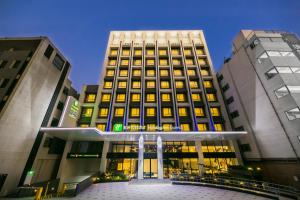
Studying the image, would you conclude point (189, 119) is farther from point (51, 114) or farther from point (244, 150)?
point (51, 114)

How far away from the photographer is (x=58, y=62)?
26750mm

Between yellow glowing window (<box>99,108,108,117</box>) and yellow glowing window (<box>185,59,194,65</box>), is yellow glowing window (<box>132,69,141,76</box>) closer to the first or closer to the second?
yellow glowing window (<box>99,108,108,117</box>)

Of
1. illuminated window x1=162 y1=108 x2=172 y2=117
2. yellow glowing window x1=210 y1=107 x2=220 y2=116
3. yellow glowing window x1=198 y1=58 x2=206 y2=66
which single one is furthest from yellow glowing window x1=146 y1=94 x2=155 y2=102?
yellow glowing window x1=198 y1=58 x2=206 y2=66

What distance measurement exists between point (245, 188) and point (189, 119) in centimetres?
1398

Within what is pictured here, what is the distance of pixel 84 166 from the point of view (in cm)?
2886

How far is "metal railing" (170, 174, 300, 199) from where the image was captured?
12.6 metres

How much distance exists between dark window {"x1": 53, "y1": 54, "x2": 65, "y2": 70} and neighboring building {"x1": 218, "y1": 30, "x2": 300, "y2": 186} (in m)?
35.0

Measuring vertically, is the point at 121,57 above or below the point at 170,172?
above

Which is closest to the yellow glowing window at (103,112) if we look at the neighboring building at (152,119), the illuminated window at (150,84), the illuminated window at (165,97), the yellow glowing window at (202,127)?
the neighboring building at (152,119)

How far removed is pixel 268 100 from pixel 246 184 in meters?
12.4

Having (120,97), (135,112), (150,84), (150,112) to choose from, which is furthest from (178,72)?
(120,97)

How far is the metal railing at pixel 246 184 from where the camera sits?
12.6m

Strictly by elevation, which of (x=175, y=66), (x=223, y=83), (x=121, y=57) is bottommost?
(x=223, y=83)

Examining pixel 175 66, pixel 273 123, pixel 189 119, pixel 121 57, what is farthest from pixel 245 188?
pixel 121 57
